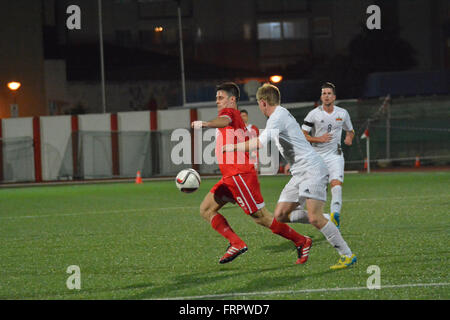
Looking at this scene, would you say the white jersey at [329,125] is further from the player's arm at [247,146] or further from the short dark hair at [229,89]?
the player's arm at [247,146]

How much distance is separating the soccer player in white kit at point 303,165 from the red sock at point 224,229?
1.01 metres

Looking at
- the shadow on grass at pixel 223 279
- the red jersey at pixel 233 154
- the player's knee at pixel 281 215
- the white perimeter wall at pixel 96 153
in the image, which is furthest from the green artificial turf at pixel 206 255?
the white perimeter wall at pixel 96 153

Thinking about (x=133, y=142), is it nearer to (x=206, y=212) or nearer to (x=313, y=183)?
(x=206, y=212)

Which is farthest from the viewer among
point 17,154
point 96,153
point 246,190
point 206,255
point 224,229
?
point 17,154

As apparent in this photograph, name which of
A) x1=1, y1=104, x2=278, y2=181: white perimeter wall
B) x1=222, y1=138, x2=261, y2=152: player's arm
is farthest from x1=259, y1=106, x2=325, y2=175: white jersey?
x1=1, y1=104, x2=278, y2=181: white perimeter wall

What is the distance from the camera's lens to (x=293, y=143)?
7172 millimetres

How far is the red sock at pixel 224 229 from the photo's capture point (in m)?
7.86

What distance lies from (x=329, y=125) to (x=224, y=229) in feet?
12.2

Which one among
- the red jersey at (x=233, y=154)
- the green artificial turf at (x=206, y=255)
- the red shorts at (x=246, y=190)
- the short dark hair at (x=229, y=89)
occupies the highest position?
the short dark hair at (x=229, y=89)

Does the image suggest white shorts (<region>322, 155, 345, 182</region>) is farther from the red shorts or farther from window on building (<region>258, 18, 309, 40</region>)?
window on building (<region>258, 18, 309, 40</region>)

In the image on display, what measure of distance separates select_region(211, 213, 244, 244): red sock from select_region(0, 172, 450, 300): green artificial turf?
265 mm

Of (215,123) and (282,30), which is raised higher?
(282,30)

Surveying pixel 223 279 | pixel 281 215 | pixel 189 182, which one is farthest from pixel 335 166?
pixel 223 279
